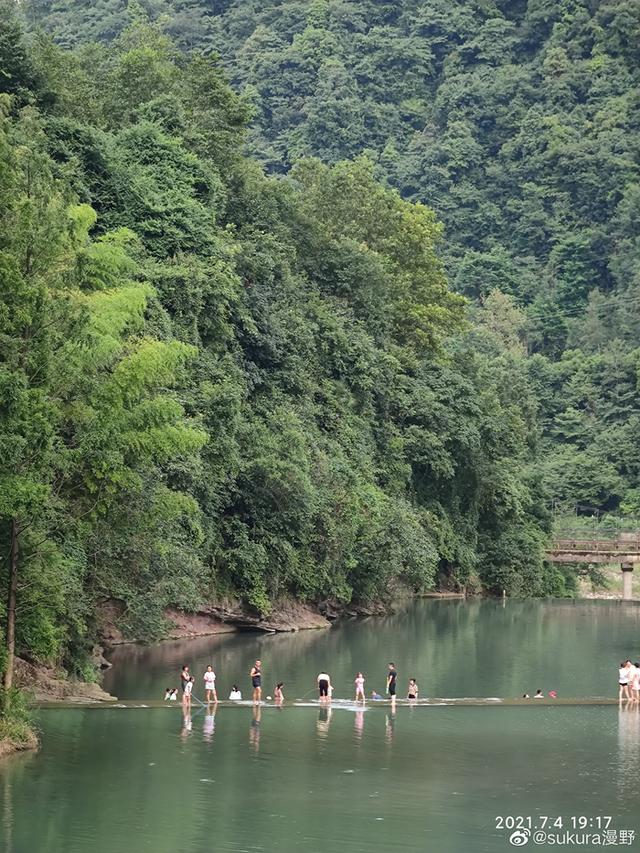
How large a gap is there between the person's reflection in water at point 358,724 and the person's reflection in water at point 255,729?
2327mm

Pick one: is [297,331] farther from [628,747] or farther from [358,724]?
[628,747]

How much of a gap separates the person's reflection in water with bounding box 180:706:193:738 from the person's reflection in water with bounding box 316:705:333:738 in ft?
10.0

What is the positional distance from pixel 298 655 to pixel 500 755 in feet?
67.7

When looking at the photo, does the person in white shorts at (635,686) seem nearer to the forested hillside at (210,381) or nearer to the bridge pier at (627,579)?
the forested hillside at (210,381)

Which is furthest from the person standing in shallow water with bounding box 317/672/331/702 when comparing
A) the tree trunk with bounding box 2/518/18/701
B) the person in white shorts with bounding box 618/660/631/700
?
the tree trunk with bounding box 2/518/18/701

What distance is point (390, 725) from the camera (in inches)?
1689

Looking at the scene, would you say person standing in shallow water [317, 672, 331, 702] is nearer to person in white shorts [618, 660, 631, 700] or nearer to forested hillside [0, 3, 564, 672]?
forested hillside [0, 3, 564, 672]

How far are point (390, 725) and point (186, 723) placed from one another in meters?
5.06

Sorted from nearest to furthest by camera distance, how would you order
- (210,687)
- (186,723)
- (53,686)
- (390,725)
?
(186,723) → (390,725) → (53,686) → (210,687)

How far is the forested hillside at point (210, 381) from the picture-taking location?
37.8 m

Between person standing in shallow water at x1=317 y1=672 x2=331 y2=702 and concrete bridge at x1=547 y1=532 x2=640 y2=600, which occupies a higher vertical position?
concrete bridge at x1=547 y1=532 x2=640 y2=600

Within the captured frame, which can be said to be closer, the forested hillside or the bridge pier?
the forested hillside

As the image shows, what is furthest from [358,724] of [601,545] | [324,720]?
[601,545]

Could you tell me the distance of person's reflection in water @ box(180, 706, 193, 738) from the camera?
132 ft
